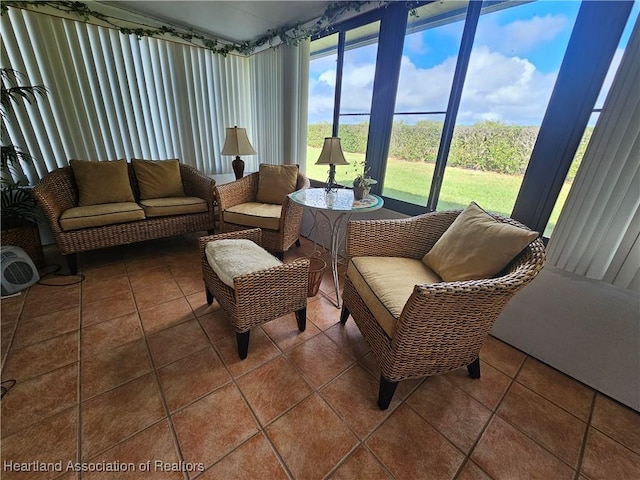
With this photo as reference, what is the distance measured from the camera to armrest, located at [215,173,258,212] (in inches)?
98.1

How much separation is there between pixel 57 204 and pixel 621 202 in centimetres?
370

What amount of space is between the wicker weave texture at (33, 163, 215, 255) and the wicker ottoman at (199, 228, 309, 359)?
3.73 feet

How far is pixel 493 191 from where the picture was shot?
172 cm

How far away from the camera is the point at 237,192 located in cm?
270

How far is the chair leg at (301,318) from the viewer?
5.38ft

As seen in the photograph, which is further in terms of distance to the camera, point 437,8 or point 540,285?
point 437,8

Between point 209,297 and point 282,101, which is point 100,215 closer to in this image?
point 209,297

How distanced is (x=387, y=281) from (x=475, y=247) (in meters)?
0.46

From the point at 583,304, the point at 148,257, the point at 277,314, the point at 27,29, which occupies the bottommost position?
the point at 148,257

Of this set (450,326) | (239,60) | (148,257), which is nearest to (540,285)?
(450,326)

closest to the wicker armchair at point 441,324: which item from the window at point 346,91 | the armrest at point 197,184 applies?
the window at point 346,91

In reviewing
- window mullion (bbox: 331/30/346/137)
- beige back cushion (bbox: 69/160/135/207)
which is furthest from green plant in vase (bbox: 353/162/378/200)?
beige back cushion (bbox: 69/160/135/207)

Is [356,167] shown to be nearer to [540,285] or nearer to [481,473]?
[540,285]

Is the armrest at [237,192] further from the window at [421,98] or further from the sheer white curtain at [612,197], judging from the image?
the sheer white curtain at [612,197]
